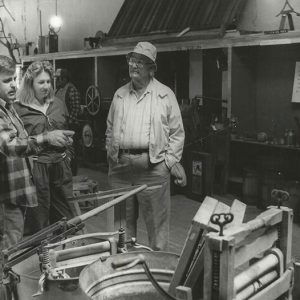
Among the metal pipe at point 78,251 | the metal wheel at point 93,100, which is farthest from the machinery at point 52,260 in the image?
the metal wheel at point 93,100

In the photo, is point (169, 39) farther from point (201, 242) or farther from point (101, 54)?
point (201, 242)

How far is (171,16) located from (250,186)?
2.93m

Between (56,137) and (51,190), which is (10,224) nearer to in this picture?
(56,137)

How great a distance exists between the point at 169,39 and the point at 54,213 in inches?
153

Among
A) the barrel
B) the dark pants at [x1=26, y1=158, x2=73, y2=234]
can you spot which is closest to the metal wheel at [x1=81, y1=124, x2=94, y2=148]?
the dark pants at [x1=26, y1=158, x2=73, y2=234]

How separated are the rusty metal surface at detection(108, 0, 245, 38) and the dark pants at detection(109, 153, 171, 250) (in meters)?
3.26

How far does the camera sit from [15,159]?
3.30 meters

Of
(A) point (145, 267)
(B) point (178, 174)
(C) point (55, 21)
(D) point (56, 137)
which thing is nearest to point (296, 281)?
(A) point (145, 267)

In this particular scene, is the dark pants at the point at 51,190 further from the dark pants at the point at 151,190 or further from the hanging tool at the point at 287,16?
the hanging tool at the point at 287,16

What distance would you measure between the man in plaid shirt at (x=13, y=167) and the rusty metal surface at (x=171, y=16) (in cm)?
391

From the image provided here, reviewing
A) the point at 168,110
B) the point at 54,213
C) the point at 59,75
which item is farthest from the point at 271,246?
the point at 59,75

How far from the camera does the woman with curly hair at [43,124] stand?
13.0 ft

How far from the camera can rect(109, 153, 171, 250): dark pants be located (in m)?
3.96

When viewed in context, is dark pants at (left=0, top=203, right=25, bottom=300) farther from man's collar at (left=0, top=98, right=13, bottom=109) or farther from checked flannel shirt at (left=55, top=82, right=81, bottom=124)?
checked flannel shirt at (left=55, top=82, right=81, bottom=124)
